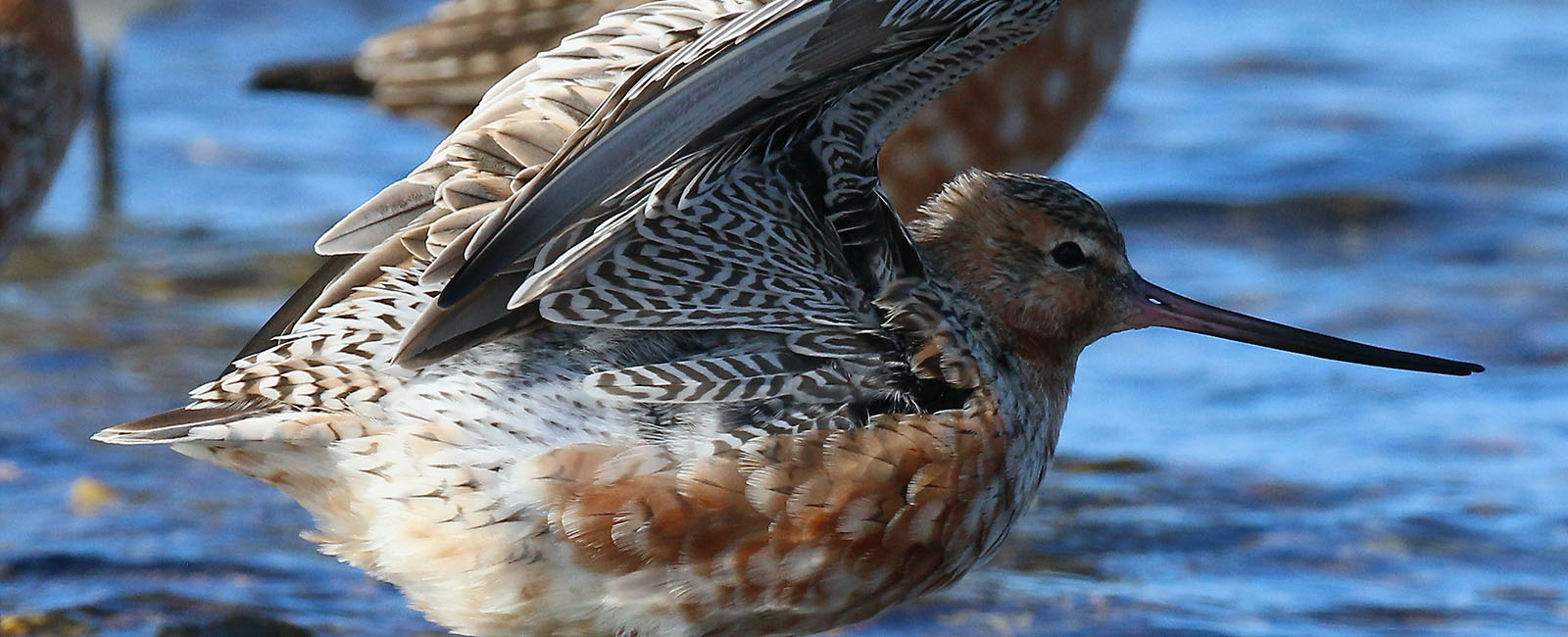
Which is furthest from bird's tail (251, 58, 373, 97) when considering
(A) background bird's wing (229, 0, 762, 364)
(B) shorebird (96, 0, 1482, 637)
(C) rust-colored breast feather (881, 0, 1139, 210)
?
(B) shorebird (96, 0, 1482, 637)

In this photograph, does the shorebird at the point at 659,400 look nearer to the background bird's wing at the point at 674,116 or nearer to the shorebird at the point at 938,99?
the background bird's wing at the point at 674,116

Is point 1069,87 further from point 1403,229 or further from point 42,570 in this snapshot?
point 42,570

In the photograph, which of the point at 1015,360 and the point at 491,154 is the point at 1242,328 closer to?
the point at 1015,360

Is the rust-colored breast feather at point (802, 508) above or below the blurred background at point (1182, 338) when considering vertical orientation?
below

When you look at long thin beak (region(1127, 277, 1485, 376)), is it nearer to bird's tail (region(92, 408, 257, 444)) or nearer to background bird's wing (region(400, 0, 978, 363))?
background bird's wing (region(400, 0, 978, 363))

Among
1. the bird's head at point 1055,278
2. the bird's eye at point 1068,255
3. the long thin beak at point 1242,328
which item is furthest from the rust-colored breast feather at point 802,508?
the long thin beak at point 1242,328

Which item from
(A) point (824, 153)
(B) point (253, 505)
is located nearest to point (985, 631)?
(A) point (824, 153)
